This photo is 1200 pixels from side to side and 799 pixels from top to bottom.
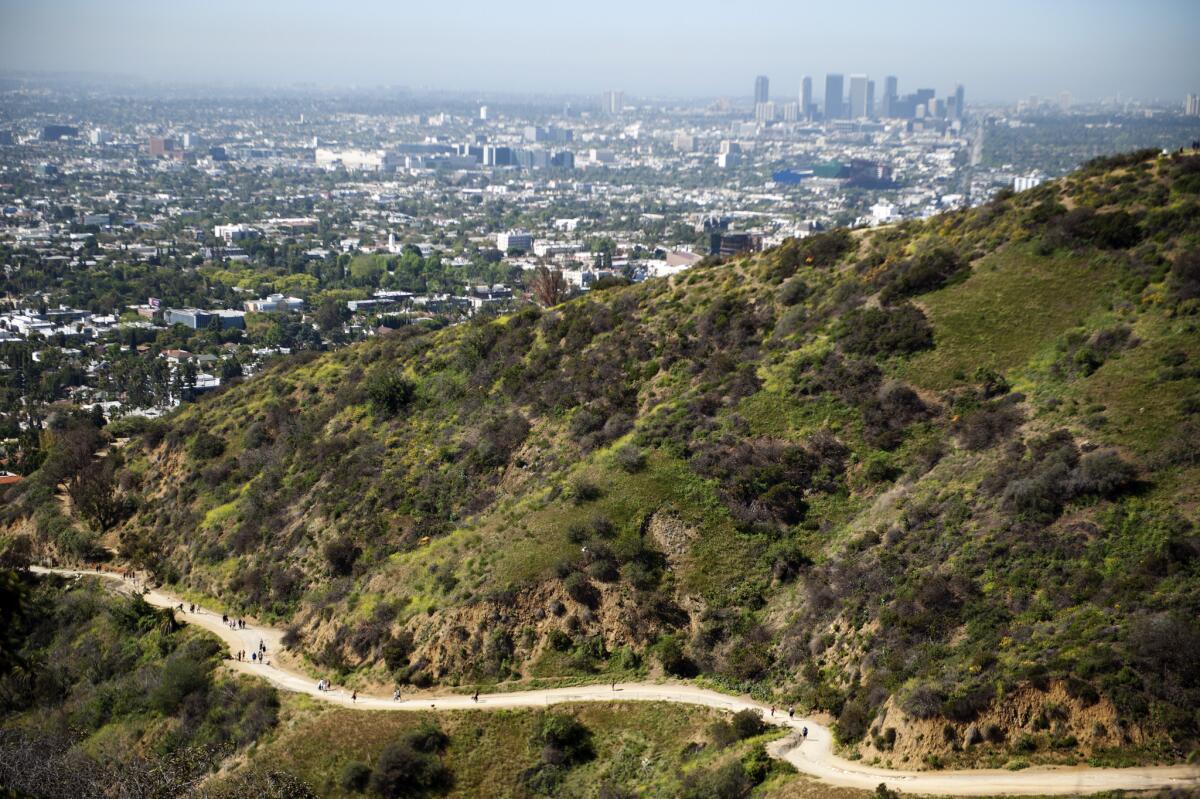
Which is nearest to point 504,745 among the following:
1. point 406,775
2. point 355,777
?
point 406,775

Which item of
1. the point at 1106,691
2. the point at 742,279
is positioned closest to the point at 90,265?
the point at 742,279

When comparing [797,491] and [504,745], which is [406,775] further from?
[797,491]

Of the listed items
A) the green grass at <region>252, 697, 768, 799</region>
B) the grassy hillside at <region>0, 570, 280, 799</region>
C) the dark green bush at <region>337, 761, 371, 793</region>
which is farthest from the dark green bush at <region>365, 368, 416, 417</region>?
the dark green bush at <region>337, 761, 371, 793</region>

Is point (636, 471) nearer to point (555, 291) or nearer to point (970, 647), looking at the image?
point (970, 647)

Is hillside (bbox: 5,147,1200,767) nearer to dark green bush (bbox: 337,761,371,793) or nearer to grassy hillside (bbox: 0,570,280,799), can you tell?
grassy hillside (bbox: 0,570,280,799)

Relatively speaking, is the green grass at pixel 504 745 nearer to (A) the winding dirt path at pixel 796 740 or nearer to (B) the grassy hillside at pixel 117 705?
(A) the winding dirt path at pixel 796 740

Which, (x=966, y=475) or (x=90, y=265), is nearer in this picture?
(x=966, y=475)

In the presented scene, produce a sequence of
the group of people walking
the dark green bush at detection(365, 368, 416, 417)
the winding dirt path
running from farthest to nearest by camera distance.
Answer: the dark green bush at detection(365, 368, 416, 417), the group of people walking, the winding dirt path
